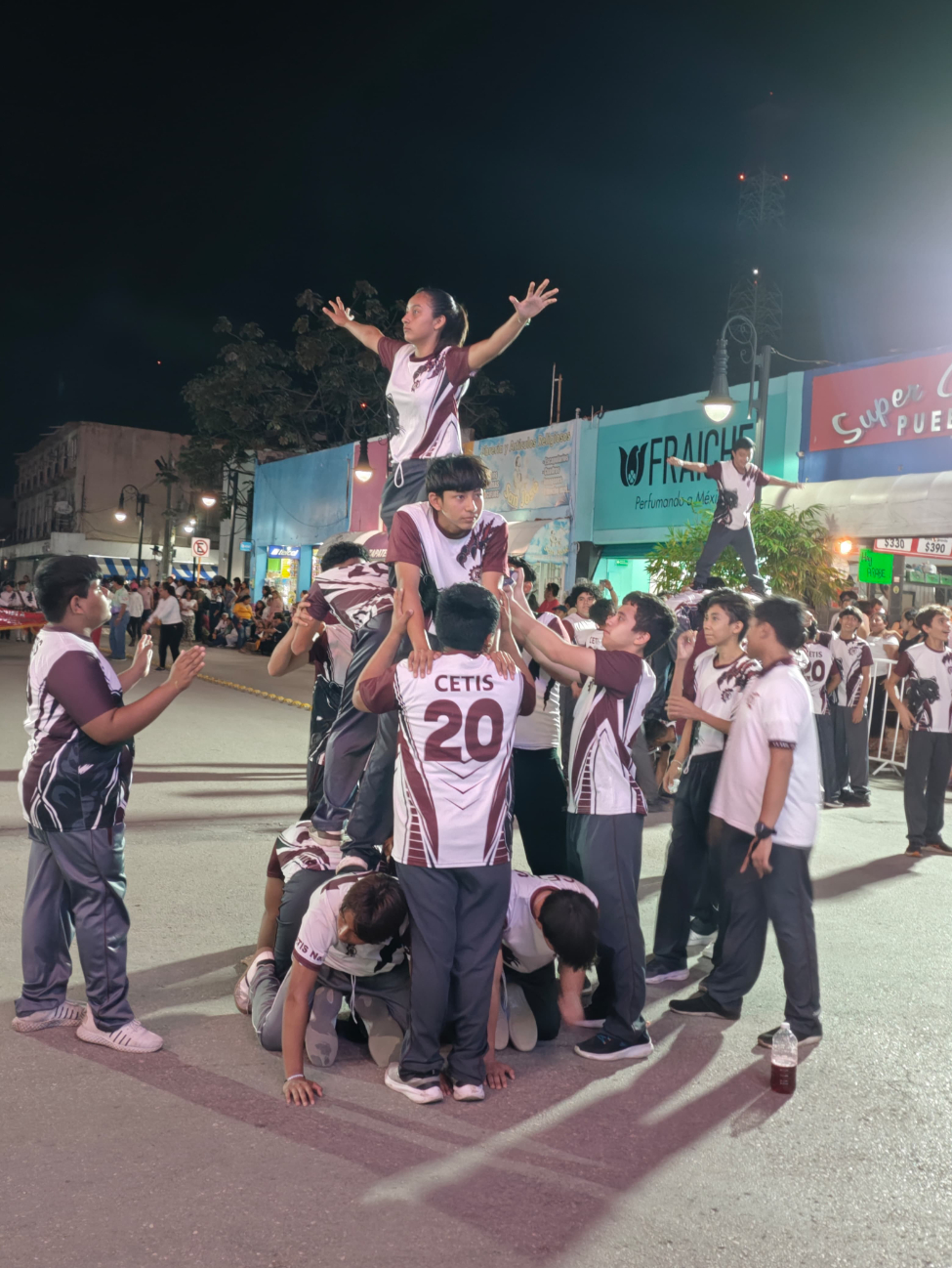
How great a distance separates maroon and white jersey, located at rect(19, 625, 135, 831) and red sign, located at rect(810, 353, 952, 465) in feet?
48.6

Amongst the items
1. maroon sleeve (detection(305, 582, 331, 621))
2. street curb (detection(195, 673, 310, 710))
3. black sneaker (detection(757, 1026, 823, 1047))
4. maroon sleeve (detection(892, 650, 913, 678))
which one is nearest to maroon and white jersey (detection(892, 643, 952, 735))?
maroon sleeve (detection(892, 650, 913, 678))

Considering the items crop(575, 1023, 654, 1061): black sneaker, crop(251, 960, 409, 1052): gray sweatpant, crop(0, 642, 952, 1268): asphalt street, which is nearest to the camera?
crop(0, 642, 952, 1268): asphalt street

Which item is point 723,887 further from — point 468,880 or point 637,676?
point 468,880

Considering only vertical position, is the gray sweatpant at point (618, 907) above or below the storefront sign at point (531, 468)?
below

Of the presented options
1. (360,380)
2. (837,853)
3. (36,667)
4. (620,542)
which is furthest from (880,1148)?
(360,380)

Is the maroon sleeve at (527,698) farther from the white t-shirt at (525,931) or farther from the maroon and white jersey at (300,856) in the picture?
the maroon and white jersey at (300,856)

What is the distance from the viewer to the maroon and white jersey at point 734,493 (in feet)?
35.7

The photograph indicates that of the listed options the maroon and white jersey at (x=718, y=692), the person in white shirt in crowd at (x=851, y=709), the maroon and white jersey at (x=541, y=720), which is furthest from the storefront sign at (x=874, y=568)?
the maroon and white jersey at (x=541, y=720)

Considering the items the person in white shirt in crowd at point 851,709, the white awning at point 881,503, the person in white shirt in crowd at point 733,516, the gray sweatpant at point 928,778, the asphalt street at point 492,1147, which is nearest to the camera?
the asphalt street at point 492,1147

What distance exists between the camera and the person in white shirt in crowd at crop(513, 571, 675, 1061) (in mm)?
4324

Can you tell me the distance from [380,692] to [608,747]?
105 cm

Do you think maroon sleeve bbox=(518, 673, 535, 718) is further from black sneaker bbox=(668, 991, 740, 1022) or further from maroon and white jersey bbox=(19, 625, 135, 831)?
black sneaker bbox=(668, 991, 740, 1022)

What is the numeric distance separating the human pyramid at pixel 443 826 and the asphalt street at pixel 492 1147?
0.18 meters

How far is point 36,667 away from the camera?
13.5 feet
